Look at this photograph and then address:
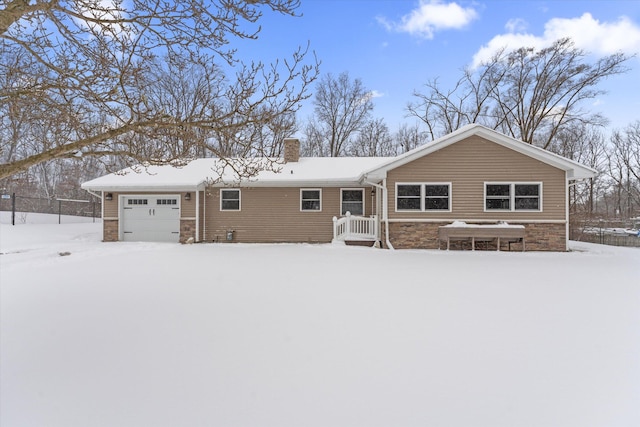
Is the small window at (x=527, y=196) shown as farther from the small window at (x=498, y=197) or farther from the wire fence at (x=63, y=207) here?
the wire fence at (x=63, y=207)

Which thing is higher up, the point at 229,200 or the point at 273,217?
the point at 229,200

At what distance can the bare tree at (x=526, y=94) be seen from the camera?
20375mm

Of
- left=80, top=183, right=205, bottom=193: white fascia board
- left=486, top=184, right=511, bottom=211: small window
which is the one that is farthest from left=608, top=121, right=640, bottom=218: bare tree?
left=80, top=183, right=205, bottom=193: white fascia board

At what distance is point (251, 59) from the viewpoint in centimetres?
413

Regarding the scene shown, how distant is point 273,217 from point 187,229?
3.47 metres

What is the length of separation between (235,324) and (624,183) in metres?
38.4

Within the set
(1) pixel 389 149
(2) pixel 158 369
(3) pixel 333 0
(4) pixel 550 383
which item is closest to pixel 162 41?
(3) pixel 333 0

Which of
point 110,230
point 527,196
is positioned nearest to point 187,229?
point 110,230

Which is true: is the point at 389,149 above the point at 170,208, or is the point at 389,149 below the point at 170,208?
above

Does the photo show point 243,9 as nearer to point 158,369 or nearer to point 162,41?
point 162,41

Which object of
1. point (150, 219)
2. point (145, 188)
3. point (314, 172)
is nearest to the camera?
point (145, 188)

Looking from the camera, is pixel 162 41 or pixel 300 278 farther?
pixel 300 278

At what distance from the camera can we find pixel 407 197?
452 inches

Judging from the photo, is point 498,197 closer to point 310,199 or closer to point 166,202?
point 310,199
